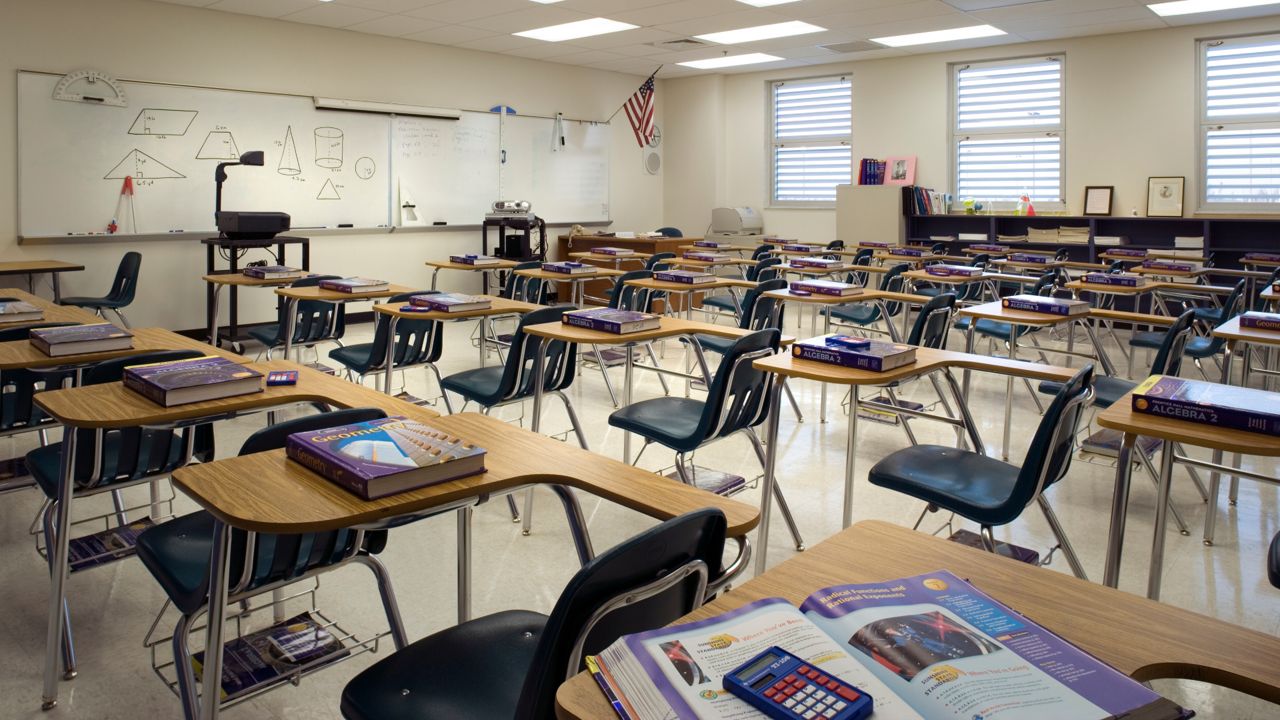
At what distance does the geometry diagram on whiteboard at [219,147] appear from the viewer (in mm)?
7832

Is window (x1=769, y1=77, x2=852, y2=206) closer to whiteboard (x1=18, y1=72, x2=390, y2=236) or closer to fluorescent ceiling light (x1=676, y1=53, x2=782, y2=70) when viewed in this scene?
fluorescent ceiling light (x1=676, y1=53, x2=782, y2=70)

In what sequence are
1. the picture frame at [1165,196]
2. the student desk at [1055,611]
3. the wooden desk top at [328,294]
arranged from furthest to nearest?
the picture frame at [1165,196], the wooden desk top at [328,294], the student desk at [1055,611]

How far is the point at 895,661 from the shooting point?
3.30ft

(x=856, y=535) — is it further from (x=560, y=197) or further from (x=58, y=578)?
(x=560, y=197)

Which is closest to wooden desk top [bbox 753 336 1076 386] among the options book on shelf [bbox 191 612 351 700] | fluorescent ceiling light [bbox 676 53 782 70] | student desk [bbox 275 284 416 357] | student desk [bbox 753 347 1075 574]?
student desk [bbox 753 347 1075 574]

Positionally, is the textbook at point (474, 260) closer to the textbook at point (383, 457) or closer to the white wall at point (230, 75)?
the white wall at point (230, 75)

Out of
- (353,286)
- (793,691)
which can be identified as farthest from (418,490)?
(353,286)

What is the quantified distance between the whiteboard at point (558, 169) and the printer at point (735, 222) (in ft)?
4.74

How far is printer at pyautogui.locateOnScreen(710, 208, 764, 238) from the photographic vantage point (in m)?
11.7

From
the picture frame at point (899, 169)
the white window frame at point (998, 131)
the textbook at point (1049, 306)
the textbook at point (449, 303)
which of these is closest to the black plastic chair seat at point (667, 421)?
the textbook at point (449, 303)

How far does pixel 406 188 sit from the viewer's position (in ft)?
30.8

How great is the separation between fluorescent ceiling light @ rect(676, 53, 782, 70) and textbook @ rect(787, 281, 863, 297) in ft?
18.8

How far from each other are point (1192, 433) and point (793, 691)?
172cm

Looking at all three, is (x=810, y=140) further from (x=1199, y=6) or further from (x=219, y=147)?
(x=219, y=147)
